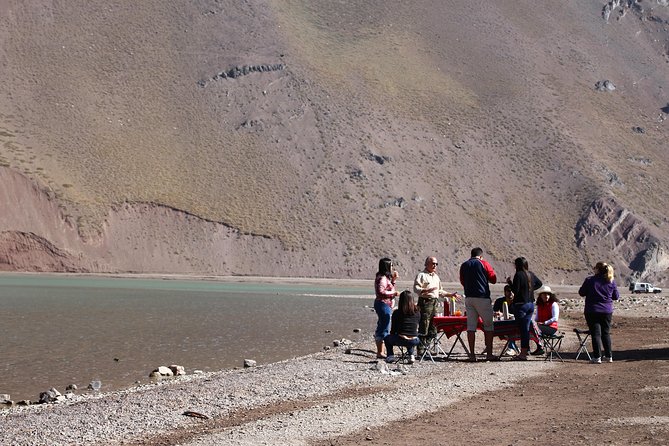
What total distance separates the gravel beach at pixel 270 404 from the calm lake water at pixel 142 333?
3.14 metres

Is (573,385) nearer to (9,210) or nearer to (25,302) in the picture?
(25,302)

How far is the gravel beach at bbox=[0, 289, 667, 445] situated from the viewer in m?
11.4

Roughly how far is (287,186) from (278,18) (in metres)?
36.8

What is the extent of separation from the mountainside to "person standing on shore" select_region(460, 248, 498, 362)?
243 feet

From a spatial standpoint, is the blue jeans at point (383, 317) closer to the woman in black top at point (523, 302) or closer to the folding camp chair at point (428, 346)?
the folding camp chair at point (428, 346)

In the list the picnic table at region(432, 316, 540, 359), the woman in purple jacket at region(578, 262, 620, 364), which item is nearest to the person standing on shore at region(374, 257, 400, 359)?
the picnic table at region(432, 316, 540, 359)

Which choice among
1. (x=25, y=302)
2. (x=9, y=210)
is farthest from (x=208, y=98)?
(x=25, y=302)

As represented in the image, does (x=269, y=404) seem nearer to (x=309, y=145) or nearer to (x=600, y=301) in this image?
(x=600, y=301)

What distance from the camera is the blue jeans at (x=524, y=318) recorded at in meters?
18.8

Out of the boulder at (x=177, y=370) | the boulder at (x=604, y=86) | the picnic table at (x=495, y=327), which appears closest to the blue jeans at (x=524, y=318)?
the picnic table at (x=495, y=327)

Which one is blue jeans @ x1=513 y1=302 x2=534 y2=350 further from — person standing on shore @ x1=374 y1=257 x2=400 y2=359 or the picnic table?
person standing on shore @ x1=374 y1=257 x2=400 y2=359

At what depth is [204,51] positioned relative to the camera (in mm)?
120250

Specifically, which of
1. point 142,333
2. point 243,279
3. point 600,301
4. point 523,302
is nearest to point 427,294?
point 523,302

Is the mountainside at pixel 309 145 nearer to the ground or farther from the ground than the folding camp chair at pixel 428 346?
farther from the ground
